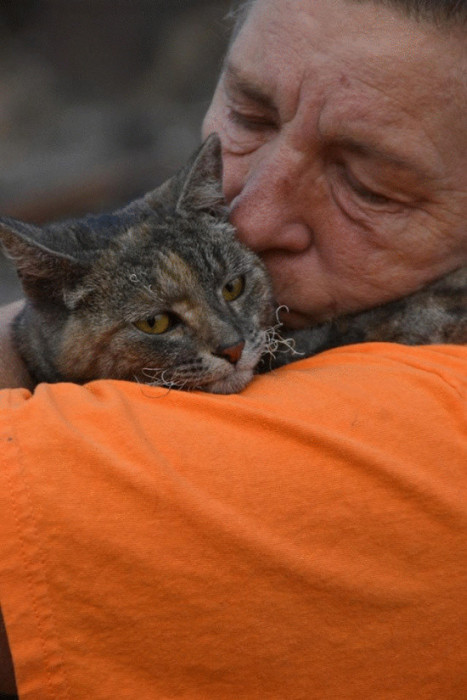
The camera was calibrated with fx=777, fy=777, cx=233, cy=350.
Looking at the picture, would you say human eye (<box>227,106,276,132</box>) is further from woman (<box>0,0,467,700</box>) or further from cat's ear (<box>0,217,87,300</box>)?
woman (<box>0,0,467,700</box>)

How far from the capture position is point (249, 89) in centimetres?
222

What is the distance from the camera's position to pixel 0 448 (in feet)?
4.22

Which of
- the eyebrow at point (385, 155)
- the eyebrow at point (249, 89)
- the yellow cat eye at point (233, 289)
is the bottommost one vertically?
the yellow cat eye at point (233, 289)

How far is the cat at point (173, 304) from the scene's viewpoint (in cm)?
202

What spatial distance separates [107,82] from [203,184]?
21.2 ft

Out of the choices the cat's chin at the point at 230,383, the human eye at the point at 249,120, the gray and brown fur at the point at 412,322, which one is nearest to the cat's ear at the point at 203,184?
the human eye at the point at 249,120

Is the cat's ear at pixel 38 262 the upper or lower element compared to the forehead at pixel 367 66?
lower

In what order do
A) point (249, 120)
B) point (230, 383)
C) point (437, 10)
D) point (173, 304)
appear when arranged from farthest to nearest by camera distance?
point (249, 120)
point (173, 304)
point (230, 383)
point (437, 10)

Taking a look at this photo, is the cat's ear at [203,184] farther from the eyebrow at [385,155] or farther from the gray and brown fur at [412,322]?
the gray and brown fur at [412,322]

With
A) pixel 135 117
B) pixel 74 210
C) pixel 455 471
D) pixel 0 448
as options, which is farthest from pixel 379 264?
pixel 135 117

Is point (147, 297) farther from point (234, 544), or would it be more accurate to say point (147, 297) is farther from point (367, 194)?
point (234, 544)

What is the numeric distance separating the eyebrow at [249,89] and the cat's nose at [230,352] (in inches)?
27.7

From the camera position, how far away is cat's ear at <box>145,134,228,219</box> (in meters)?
2.20

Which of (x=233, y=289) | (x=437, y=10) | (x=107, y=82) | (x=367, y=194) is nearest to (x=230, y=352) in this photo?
(x=233, y=289)
